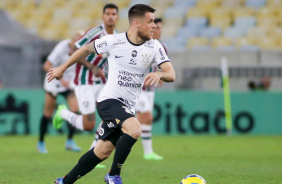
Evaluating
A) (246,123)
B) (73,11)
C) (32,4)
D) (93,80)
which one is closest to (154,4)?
(73,11)

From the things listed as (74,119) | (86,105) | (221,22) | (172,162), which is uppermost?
(221,22)

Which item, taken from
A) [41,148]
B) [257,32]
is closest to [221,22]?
[257,32]

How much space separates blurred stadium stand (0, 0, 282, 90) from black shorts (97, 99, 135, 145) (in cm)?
1123

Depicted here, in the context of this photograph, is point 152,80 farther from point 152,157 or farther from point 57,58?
point 57,58

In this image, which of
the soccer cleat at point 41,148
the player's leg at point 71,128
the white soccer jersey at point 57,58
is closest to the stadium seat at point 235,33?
the player's leg at point 71,128

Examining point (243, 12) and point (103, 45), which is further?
point (243, 12)

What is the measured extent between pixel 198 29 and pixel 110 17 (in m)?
11.8

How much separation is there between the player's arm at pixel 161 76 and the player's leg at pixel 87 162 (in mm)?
954

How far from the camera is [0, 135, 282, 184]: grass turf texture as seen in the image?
7965mm

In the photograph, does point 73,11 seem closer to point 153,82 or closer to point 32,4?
point 32,4

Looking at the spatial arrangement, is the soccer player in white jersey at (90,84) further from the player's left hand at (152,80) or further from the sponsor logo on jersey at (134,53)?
the player's left hand at (152,80)

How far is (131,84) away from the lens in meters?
6.77

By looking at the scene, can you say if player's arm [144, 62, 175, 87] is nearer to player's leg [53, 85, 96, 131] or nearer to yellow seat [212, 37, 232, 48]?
player's leg [53, 85, 96, 131]

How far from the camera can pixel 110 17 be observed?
384 inches
